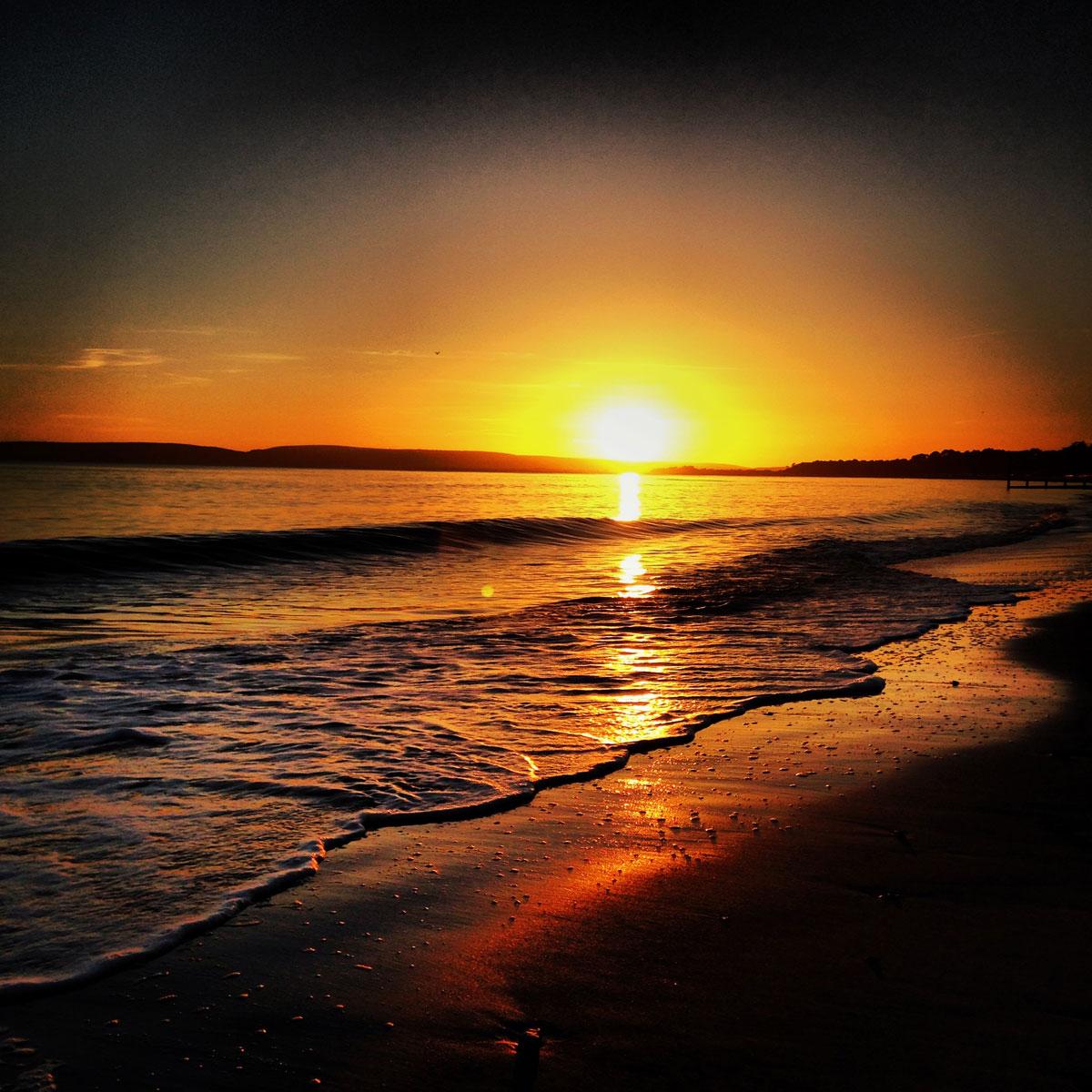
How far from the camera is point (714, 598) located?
14.7 m

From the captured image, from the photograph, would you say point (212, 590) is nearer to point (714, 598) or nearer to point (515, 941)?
point (714, 598)

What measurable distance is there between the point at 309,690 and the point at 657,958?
5.13 metres

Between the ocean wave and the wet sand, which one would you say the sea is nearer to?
the ocean wave

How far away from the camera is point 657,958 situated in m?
3.03

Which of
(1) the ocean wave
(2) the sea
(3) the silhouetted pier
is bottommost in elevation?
(2) the sea

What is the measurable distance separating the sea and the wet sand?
39 cm

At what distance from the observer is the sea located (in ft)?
12.5

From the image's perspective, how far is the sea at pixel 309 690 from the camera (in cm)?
381

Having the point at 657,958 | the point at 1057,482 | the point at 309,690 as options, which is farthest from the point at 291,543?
the point at 1057,482

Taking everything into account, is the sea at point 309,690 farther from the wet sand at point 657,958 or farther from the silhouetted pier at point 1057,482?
the silhouetted pier at point 1057,482

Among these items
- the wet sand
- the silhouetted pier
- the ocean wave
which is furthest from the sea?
the silhouetted pier

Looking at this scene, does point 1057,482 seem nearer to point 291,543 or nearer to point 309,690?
point 291,543

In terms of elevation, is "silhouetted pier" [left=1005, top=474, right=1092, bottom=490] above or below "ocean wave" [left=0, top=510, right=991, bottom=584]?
above

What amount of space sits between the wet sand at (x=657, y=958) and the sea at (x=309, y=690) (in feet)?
1.28
